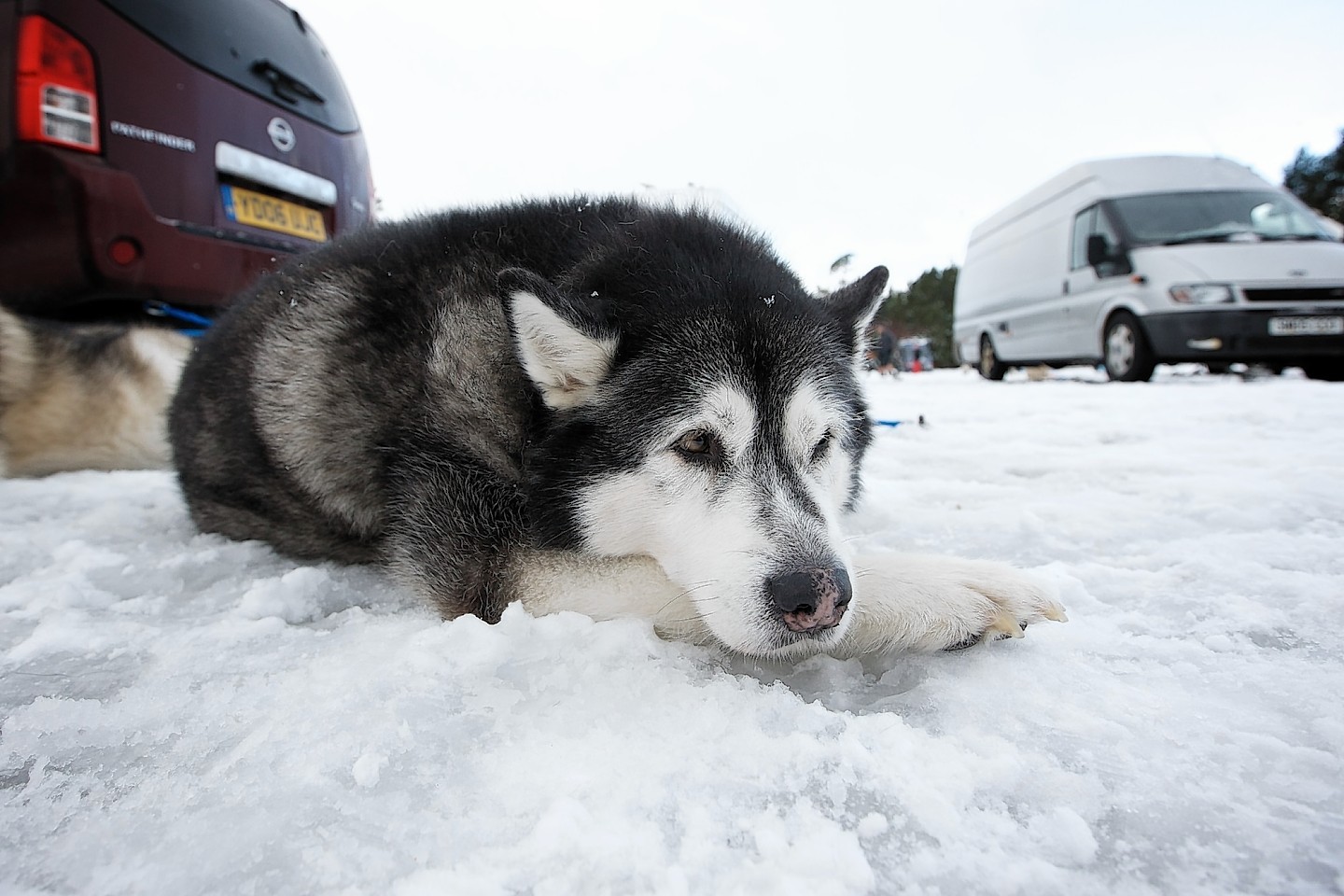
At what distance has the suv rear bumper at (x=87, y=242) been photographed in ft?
13.7

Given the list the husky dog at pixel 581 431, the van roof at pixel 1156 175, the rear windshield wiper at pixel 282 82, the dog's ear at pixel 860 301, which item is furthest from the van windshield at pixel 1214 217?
the rear windshield wiper at pixel 282 82

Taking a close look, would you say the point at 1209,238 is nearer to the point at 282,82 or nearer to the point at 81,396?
the point at 282,82

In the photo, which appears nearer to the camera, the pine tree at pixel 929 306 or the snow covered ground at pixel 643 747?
the snow covered ground at pixel 643 747

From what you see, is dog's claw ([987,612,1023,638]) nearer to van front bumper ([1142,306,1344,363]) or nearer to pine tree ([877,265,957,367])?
van front bumper ([1142,306,1344,363])

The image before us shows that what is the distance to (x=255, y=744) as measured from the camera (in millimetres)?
1418

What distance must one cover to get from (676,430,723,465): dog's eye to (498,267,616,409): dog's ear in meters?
0.34

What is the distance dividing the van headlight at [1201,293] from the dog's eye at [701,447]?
10746 mm

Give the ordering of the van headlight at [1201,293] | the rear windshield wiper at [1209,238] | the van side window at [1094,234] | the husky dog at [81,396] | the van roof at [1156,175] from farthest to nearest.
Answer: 1. the van roof at [1156,175]
2. the van side window at [1094,234]
3. the rear windshield wiper at [1209,238]
4. the van headlight at [1201,293]
5. the husky dog at [81,396]

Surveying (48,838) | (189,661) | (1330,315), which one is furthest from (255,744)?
(1330,315)

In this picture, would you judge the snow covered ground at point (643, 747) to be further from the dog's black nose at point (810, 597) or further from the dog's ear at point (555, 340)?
the dog's ear at point (555, 340)

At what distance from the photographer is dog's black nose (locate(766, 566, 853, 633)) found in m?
1.71

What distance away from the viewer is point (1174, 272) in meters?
10.1

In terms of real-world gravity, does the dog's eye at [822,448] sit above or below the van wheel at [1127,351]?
below

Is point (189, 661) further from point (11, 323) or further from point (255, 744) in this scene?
point (11, 323)
